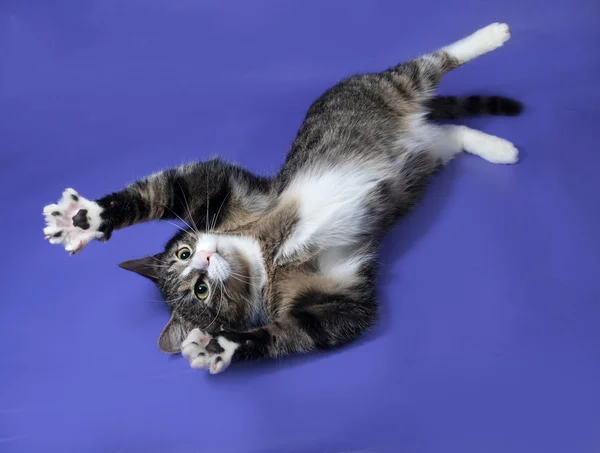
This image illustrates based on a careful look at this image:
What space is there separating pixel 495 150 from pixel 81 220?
141 cm

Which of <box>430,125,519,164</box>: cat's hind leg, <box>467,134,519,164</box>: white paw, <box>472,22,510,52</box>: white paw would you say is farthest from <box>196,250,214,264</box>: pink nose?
<box>472,22,510,52</box>: white paw

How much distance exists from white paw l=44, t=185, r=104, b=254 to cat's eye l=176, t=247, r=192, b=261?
0.98ft

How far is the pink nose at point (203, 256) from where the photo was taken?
1575 mm

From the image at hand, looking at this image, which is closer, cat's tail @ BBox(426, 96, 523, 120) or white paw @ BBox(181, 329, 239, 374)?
white paw @ BBox(181, 329, 239, 374)

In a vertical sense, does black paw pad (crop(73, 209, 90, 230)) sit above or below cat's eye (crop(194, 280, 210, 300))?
above

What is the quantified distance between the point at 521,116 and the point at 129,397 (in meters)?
1.74

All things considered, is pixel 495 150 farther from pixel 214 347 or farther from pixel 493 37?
pixel 214 347

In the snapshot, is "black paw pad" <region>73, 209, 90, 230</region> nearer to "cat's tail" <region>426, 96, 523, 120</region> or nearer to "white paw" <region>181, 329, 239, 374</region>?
"white paw" <region>181, 329, 239, 374</region>

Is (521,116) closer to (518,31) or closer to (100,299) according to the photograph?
(518,31)

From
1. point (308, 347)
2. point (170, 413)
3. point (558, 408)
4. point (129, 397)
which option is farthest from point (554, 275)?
point (129, 397)

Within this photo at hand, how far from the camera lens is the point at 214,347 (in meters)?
1.45

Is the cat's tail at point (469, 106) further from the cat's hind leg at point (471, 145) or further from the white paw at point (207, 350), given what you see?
the white paw at point (207, 350)

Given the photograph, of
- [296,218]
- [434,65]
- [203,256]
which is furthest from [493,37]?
[203,256]

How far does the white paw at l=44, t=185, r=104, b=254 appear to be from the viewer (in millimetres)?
1429
